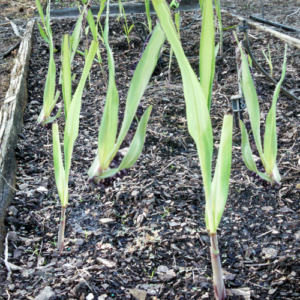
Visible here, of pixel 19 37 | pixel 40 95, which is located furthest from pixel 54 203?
pixel 19 37

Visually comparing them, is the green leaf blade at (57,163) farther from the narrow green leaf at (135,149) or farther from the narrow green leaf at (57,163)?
the narrow green leaf at (135,149)

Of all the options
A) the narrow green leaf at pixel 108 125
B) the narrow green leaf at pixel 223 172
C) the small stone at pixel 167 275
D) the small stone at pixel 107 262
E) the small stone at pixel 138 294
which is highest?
the narrow green leaf at pixel 108 125

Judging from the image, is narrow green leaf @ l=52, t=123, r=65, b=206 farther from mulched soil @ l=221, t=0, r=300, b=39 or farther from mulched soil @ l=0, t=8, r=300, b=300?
mulched soil @ l=221, t=0, r=300, b=39

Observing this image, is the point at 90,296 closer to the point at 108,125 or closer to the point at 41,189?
the point at 108,125

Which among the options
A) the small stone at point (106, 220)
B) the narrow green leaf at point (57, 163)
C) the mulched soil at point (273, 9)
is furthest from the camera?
the mulched soil at point (273, 9)

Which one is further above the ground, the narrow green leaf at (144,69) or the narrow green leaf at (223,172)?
the narrow green leaf at (144,69)

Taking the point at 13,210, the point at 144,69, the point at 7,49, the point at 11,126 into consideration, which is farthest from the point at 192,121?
the point at 7,49

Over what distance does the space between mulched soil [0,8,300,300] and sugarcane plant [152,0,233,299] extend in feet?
0.66

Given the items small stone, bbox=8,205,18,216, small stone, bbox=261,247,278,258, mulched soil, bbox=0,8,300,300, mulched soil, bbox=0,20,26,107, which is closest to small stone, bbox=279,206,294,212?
mulched soil, bbox=0,8,300,300

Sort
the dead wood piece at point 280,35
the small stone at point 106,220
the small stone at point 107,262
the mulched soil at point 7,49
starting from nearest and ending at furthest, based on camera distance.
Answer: the small stone at point 107,262 < the small stone at point 106,220 < the mulched soil at point 7,49 < the dead wood piece at point 280,35

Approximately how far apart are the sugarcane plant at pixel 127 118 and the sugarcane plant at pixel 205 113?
3.0 inches

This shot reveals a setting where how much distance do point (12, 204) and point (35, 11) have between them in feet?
10.0

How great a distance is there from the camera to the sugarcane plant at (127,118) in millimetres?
638

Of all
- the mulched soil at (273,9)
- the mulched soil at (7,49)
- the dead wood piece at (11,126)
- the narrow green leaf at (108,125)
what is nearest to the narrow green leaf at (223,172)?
the narrow green leaf at (108,125)
